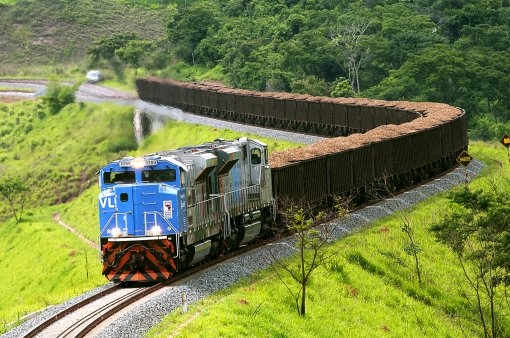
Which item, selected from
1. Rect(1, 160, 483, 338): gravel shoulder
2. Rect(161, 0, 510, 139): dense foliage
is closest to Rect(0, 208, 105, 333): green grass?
Rect(1, 160, 483, 338): gravel shoulder

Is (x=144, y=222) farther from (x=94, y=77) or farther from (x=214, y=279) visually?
(x=94, y=77)

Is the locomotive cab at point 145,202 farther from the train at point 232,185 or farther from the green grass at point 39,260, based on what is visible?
the green grass at point 39,260

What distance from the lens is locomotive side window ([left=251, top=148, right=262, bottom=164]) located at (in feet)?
92.4

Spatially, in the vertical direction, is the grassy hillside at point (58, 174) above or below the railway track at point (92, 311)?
below

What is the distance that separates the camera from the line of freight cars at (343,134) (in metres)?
33.3

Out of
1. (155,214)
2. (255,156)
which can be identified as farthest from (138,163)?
(255,156)

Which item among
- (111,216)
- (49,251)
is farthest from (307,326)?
(49,251)

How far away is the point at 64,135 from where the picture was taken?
7519cm

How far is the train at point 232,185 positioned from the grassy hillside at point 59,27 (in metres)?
67.4

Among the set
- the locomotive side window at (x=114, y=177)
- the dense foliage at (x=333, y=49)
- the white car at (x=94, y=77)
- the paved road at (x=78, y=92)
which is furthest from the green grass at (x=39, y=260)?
the dense foliage at (x=333, y=49)

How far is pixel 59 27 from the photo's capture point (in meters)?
120

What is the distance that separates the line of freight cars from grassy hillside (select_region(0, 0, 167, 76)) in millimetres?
37826

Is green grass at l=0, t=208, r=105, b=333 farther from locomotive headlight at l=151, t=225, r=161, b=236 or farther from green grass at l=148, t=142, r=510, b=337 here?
locomotive headlight at l=151, t=225, r=161, b=236

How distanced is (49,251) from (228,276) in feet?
88.2
